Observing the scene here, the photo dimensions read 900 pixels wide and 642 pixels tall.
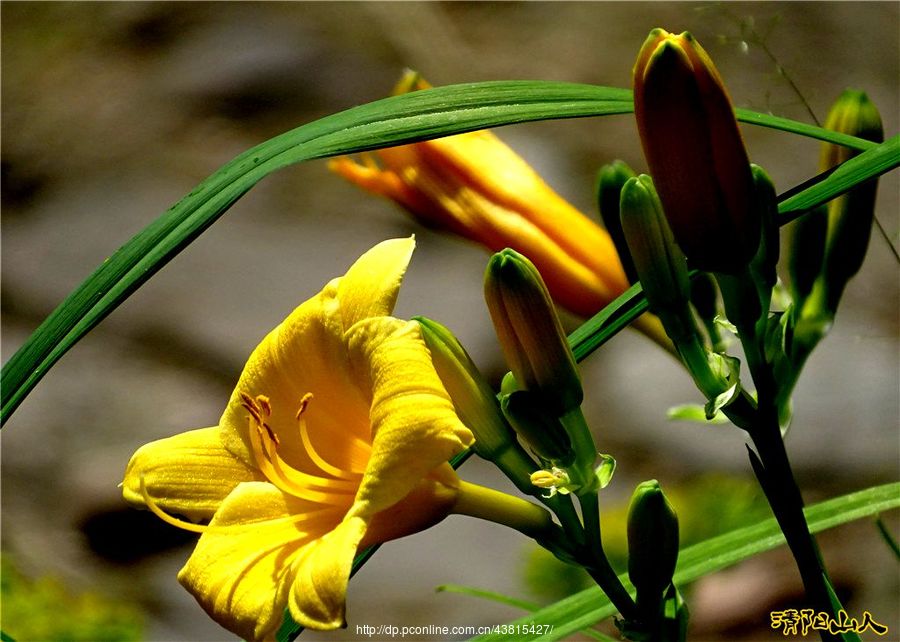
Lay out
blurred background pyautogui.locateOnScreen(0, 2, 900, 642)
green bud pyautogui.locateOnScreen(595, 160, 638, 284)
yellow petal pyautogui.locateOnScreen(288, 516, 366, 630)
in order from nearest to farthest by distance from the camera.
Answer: yellow petal pyautogui.locateOnScreen(288, 516, 366, 630)
green bud pyautogui.locateOnScreen(595, 160, 638, 284)
blurred background pyautogui.locateOnScreen(0, 2, 900, 642)

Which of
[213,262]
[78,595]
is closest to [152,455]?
[78,595]

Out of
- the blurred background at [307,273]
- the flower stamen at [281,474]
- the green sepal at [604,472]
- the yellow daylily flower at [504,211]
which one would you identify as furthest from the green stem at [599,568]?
the blurred background at [307,273]

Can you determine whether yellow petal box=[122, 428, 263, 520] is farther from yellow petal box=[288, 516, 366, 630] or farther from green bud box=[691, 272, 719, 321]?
green bud box=[691, 272, 719, 321]

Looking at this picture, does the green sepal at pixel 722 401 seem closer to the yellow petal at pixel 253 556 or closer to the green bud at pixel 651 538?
the green bud at pixel 651 538

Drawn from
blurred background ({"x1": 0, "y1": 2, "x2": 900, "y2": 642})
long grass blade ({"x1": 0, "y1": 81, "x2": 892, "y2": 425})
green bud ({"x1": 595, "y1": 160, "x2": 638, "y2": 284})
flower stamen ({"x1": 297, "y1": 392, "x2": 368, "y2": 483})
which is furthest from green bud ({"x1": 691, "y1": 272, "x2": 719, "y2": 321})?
blurred background ({"x1": 0, "y1": 2, "x2": 900, "y2": 642})

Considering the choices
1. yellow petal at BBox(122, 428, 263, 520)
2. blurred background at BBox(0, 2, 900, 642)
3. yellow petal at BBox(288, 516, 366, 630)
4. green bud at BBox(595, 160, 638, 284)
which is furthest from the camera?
blurred background at BBox(0, 2, 900, 642)

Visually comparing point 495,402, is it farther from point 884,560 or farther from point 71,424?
point 71,424
